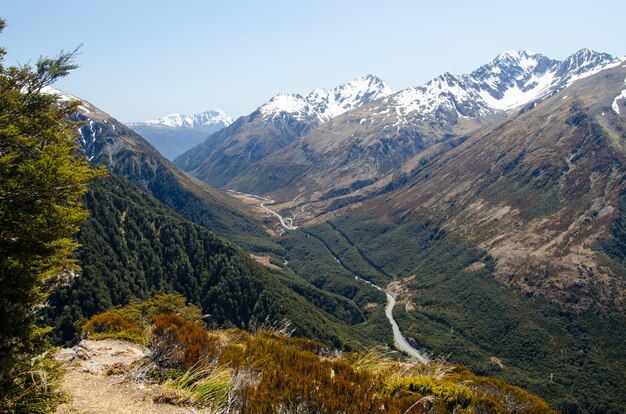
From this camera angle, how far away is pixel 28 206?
1580 centimetres

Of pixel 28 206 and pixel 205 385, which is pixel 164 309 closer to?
pixel 28 206

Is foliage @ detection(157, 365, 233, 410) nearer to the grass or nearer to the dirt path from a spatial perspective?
the grass

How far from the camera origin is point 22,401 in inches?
547

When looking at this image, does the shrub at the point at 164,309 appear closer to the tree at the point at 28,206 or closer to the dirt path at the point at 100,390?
the dirt path at the point at 100,390

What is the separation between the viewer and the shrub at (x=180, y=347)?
1711cm

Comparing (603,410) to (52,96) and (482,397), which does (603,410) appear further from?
(52,96)

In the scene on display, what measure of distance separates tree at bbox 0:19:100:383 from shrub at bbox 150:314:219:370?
471cm

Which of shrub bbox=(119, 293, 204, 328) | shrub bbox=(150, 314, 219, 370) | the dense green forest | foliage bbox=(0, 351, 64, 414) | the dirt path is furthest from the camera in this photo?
the dense green forest

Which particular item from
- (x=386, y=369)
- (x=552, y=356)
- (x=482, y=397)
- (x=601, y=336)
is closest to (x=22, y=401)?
(x=386, y=369)

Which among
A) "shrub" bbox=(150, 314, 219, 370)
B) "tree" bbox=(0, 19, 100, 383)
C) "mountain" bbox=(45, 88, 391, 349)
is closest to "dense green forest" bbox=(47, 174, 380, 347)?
"mountain" bbox=(45, 88, 391, 349)

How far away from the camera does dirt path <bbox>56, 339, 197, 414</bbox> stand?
14.3 meters

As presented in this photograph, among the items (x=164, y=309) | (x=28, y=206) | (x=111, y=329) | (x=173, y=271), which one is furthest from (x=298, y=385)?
(x=173, y=271)

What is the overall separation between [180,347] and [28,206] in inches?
322

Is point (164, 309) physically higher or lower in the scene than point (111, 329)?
lower
